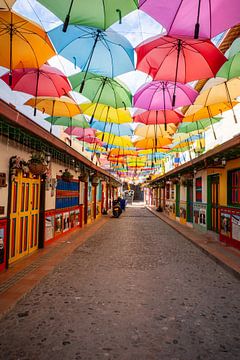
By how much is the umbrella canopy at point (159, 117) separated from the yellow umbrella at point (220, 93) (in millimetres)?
1696

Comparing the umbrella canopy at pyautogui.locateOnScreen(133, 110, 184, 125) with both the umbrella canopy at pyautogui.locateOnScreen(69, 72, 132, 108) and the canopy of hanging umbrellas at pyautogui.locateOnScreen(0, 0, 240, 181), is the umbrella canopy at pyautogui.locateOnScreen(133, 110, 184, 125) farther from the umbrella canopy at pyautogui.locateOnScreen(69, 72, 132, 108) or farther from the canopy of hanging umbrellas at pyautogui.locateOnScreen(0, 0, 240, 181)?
the umbrella canopy at pyautogui.locateOnScreen(69, 72, 132, 108)

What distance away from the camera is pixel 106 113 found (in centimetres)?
971

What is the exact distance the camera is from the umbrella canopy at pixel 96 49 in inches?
219

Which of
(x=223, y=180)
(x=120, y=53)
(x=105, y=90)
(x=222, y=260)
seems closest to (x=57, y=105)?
(x=105, y=90)

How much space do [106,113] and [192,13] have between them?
226 inches

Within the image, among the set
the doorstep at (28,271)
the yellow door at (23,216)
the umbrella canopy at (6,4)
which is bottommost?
the doorstep at (28,271)

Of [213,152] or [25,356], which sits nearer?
[25,356]

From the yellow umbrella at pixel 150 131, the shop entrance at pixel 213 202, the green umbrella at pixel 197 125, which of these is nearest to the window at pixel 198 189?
the shop entrance at pixel 213 202

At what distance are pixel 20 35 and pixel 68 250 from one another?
245 inches

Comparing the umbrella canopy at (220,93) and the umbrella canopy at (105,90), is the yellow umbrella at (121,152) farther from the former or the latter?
the umbrella canopy at (220,93)

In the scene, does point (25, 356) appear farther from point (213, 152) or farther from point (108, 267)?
point (213, 152)

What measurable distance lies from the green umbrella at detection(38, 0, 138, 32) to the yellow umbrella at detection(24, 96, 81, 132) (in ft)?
13.5

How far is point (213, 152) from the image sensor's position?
8141 millimetres

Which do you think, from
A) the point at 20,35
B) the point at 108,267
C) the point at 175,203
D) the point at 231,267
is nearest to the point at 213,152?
the point at 231,267
